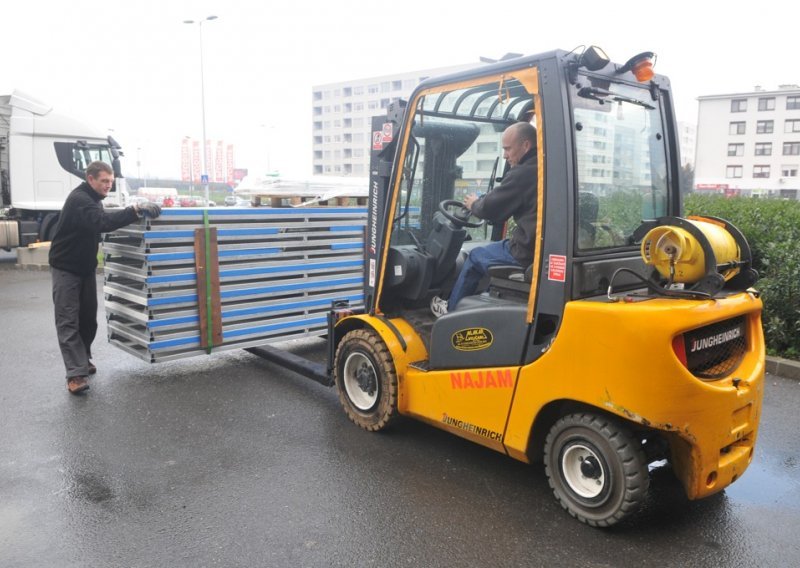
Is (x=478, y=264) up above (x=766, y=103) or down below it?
below

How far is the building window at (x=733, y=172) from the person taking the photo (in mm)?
76438

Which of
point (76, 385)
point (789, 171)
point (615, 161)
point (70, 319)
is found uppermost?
point (789, 171)

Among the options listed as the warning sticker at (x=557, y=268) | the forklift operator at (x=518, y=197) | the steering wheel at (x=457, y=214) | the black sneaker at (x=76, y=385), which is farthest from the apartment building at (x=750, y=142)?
the warning sticker at (x=557, y=268)

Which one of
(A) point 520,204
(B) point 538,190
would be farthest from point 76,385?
(B) point 538,190

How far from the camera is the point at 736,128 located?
77.1m

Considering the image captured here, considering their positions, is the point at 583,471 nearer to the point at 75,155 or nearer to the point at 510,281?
the point at 510,281

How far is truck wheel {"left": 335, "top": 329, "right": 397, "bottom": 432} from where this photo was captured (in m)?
4.54

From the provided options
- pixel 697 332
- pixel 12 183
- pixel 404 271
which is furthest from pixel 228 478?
pixel 12 183

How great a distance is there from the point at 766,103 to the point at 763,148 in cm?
516

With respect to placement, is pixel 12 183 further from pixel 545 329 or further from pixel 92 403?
pixel 545 329

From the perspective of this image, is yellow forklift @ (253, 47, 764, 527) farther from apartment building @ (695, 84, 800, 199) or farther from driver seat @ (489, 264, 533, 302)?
apartment building @ (695, 84, 800, 199)

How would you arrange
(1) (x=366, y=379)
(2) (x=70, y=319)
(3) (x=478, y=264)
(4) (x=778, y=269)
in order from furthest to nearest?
(4) (x=778, y=269), (2) (x=70, y=319), (1) (x=366, y=379), (3) (x=478, y=264)

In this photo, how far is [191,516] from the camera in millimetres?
3678

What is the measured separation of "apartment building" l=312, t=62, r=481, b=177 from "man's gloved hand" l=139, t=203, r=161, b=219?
10000 centimetres
